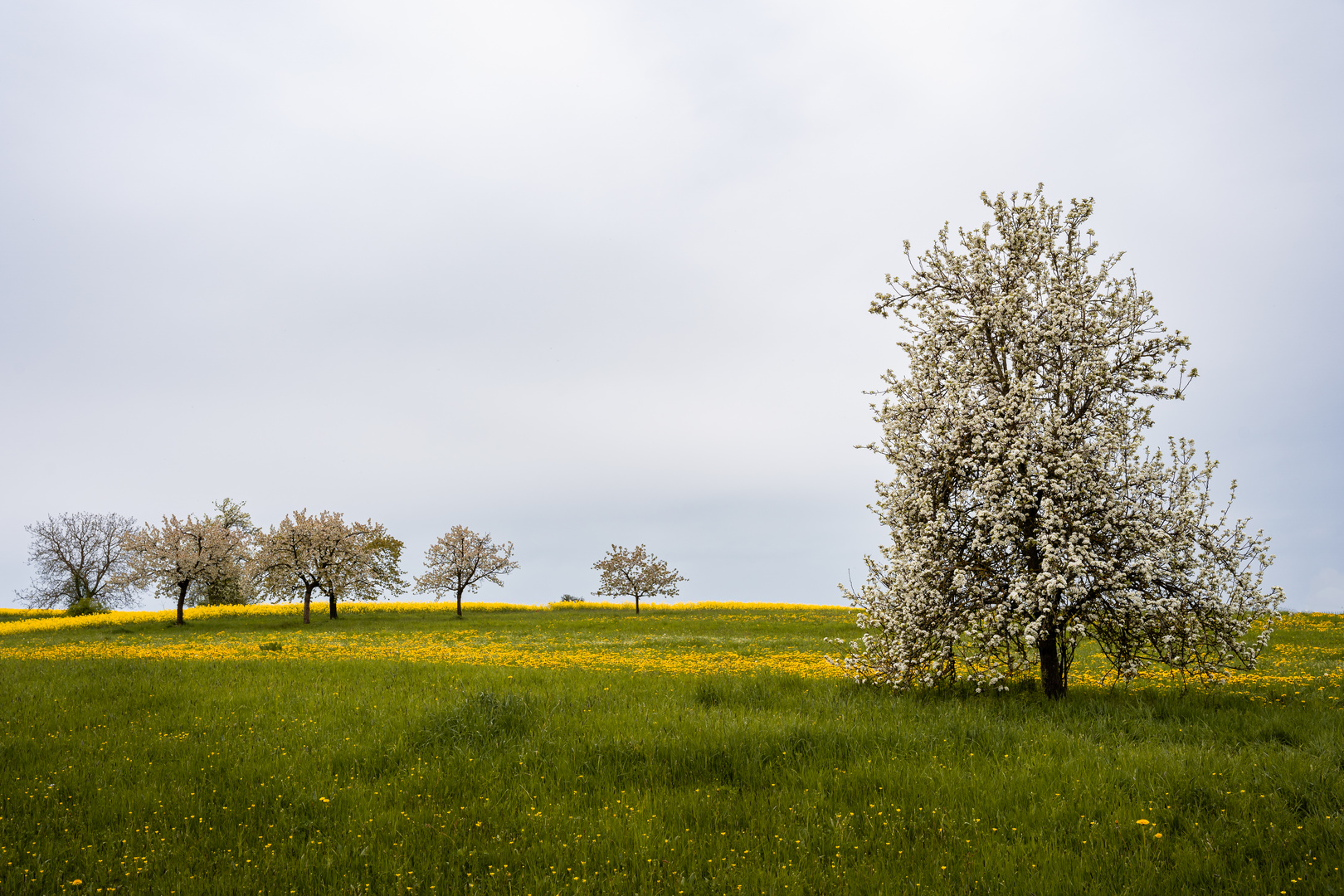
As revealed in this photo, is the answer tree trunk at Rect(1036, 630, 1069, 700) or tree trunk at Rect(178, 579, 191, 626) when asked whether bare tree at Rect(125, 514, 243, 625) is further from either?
tree trunk at Rect(1036, 630, 1069, 700)

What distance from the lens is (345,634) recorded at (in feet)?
117

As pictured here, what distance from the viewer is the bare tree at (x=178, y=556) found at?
162ft

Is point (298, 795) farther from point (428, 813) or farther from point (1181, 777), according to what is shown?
point (1181, 777)

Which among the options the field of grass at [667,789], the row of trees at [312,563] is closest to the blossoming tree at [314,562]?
the row of trees at [312,563]

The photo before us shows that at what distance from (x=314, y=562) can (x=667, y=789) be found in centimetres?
4866

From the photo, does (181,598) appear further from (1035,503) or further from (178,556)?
(1035,503)

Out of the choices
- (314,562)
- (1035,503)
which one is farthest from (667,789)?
(314,562)

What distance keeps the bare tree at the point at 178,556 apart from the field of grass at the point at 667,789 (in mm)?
42221

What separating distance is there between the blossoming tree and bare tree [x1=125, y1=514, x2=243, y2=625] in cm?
391

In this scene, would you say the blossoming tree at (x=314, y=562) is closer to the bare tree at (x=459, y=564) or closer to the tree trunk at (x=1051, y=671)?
the bare tree at (x=459, y=564)

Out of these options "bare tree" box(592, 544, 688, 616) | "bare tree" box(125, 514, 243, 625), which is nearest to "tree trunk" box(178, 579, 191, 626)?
"bare tree" box(125, 514, 243, 625)

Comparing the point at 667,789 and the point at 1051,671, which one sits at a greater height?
the point at 1051,671

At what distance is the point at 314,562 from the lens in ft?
160

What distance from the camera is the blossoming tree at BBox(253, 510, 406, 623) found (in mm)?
48500
